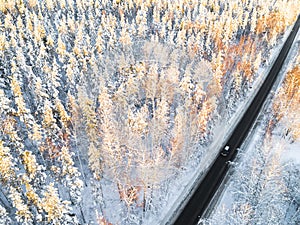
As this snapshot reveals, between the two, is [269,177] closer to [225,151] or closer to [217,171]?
[217,171]

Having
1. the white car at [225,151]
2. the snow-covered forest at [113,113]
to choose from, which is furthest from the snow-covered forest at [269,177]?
the white car at [225,151]

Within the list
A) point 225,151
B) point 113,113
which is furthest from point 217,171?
point 113,113

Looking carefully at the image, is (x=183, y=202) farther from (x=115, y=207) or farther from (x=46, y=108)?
(x=46, y=108)

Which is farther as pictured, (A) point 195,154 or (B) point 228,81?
(B) point 228,81

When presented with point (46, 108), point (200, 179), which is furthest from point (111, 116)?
point (200, 179)

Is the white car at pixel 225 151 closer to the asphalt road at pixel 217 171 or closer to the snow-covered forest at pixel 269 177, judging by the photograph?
the asphalt road at pixel 217 171

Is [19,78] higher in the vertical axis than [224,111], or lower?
higher

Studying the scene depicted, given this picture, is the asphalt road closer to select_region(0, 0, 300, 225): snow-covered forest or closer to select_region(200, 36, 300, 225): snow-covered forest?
select_region(200, 36, 300, 225): snow-covered forest
